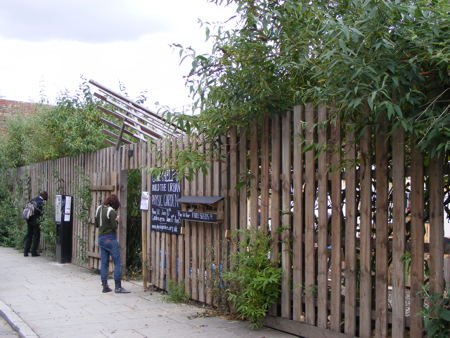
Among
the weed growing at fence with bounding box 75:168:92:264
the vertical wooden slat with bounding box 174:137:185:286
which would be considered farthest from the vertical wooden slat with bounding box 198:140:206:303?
the weed growing at fence with bounding box 75:168:92:264

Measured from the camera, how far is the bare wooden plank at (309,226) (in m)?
6.18

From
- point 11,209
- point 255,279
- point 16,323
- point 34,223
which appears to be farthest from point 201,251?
point 11,209

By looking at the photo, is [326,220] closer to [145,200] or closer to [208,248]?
[208,248]

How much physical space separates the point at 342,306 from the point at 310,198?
1245mm

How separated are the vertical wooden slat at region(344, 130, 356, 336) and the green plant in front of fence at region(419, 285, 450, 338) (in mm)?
930

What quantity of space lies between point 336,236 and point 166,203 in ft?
13.5

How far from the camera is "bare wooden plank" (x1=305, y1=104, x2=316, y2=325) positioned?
618cm

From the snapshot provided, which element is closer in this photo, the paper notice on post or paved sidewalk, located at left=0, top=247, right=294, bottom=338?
paved sidewalk, located at left=0, top=247, right=294, bottom=338

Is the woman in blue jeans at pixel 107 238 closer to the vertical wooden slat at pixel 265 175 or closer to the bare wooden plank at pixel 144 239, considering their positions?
the bare wooden plank at pixel 144 239

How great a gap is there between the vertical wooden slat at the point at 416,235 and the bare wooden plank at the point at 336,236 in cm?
94

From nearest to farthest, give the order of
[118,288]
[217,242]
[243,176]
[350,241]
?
[350,241], [243,176], [217,242], [118,288]

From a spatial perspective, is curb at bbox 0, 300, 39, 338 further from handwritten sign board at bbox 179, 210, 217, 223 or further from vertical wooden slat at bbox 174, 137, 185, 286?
handwritten sign board at bbox 179, 210, 217, 223

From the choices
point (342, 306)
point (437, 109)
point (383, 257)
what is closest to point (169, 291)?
point (342, 306)

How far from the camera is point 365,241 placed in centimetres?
553
